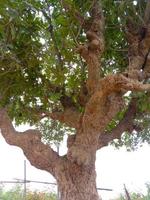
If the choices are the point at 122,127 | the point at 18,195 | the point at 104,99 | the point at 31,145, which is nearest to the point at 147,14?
the point at 104,99

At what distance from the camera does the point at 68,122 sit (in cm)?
542

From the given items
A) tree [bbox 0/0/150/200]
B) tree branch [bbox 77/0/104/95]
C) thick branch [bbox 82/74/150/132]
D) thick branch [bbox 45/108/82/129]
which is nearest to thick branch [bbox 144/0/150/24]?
tree [bbox 0/0/150/200]

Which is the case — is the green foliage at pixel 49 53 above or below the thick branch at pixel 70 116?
above

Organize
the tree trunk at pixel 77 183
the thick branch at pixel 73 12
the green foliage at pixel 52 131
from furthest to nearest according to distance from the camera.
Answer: the green foliage at pixel 52 131 → the tree trunk at pixel 77 183 → the thick branch at pixel 73 12

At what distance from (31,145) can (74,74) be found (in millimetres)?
1269

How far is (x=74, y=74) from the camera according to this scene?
564 centimetres

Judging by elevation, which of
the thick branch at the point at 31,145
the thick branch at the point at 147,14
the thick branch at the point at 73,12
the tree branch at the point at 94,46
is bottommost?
the thick branch at the point at 31,145

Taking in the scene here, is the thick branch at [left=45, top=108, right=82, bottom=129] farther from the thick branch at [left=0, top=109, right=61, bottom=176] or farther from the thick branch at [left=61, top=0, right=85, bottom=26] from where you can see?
the thick branch at [left=61, top=0, right=85, bottom=26]

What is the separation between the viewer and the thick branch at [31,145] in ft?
16.5

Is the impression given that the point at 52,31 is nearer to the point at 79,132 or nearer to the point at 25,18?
the point at 25,18

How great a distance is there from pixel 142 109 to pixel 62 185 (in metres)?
1.56

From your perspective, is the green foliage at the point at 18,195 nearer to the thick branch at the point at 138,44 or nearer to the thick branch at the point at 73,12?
the thick branch at the point at 138,44

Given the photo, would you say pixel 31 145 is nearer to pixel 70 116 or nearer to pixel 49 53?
pixel 70 116

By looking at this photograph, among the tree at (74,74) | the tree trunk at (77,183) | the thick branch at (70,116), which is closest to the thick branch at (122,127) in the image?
the tree at (74,74)
